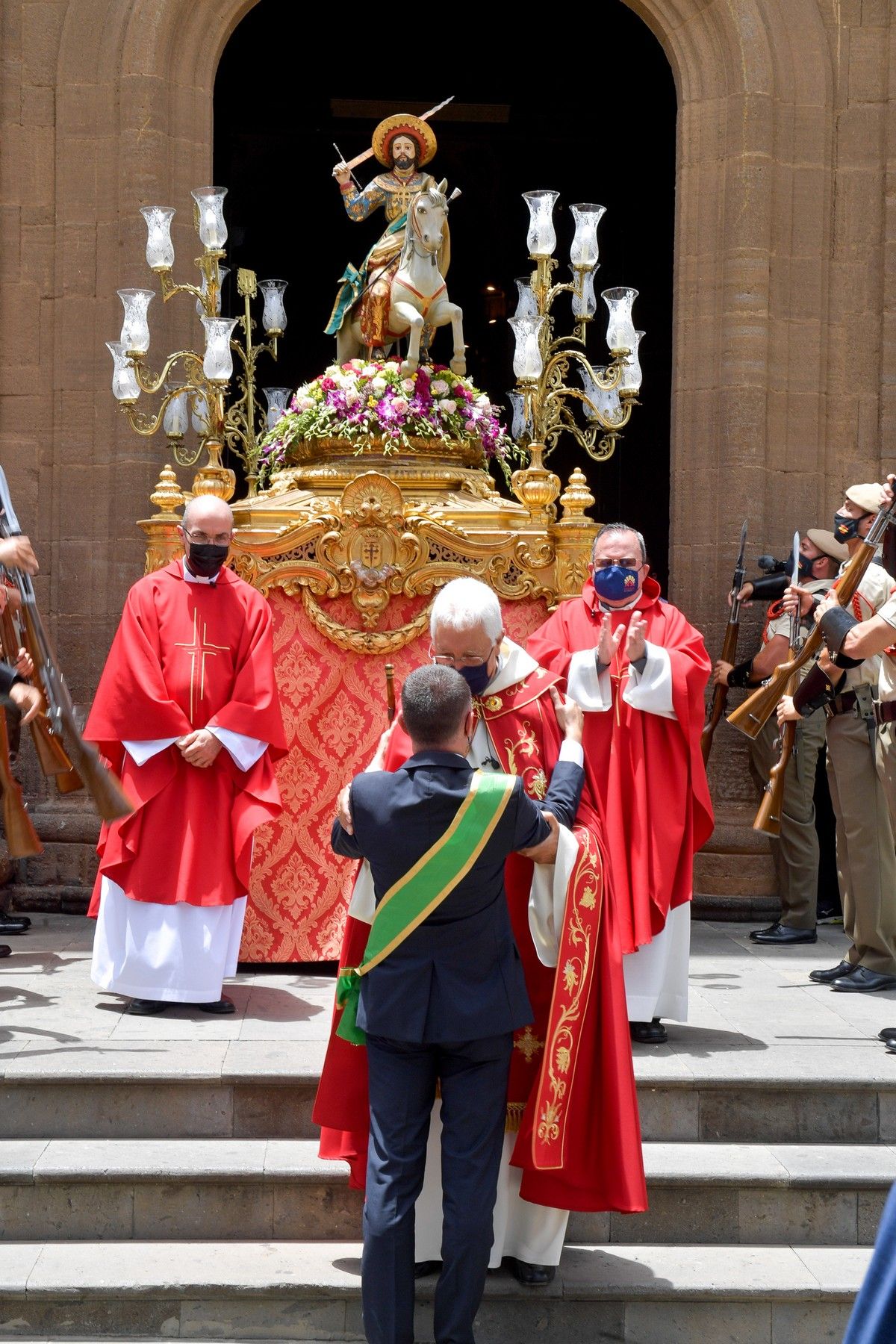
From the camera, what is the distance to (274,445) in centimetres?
780

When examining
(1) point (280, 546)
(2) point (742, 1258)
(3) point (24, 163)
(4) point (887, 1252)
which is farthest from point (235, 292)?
(4) point (887, 1252)

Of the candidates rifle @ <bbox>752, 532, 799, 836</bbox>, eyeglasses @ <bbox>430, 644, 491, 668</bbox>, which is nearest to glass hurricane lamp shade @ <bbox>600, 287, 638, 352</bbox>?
rifle @ <bbox>752, 532, 799, 836</bbox>

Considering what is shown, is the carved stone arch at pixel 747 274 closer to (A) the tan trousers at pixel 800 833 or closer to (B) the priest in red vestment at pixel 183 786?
(A) the tan trousers at pixel 800 833

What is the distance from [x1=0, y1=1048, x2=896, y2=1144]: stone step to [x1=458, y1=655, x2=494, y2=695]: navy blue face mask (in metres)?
1.56

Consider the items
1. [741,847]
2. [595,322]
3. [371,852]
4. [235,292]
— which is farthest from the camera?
[595,322]

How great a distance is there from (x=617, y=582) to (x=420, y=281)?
2.44m

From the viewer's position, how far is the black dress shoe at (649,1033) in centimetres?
565

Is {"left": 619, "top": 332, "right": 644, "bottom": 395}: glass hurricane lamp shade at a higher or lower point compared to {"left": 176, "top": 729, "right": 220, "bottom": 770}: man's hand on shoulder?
higher

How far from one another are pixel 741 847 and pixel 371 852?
5.09m

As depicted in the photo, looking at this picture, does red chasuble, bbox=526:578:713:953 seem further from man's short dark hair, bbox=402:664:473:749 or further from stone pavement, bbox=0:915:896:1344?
man's short dark hair, bbox=402:664:473:749

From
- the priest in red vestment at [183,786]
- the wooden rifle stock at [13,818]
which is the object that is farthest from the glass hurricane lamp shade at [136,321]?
the wooden rifle stock at [13,818]

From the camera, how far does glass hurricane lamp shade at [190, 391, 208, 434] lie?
7402 mm

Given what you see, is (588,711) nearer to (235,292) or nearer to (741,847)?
(741,847)

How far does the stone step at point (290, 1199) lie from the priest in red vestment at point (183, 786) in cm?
125
